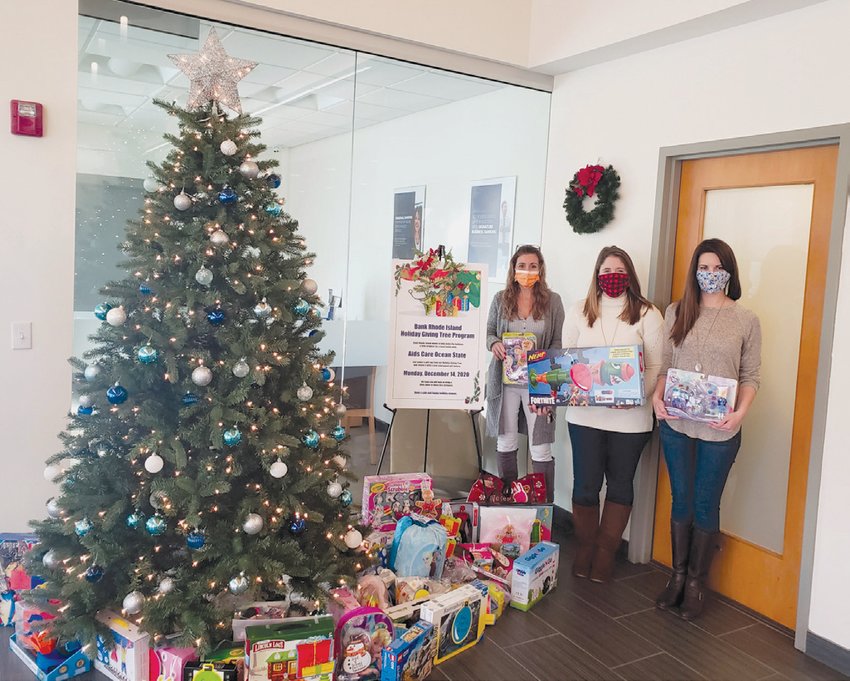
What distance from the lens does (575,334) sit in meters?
3.69

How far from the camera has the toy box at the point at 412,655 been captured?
259cm

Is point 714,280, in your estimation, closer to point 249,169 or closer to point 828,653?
point 828,653

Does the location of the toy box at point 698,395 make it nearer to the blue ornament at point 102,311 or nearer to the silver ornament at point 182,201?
the silver ornament at point 182,201

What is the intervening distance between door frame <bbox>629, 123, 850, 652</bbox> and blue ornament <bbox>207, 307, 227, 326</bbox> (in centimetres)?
218

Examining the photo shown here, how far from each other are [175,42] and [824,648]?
369 cm

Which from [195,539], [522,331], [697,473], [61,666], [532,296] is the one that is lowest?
[61,666]

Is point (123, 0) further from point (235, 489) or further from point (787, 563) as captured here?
point (787, 563)

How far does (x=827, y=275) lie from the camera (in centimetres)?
296

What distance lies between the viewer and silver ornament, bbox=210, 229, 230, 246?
2539mm

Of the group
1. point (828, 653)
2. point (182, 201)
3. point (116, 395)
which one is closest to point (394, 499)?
point (116, 395)

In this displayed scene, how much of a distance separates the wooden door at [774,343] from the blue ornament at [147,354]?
2.53 meters

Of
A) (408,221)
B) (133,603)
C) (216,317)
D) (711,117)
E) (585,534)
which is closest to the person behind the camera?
(133,603)

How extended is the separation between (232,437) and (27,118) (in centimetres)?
164

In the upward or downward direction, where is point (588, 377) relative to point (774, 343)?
downward
